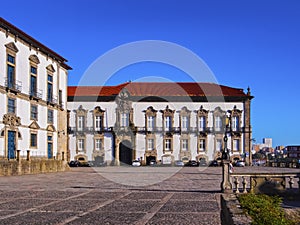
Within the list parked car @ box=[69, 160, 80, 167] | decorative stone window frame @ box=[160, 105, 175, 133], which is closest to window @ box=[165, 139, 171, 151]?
decorative stone window frame @ box=[160, 105, 175, 133]

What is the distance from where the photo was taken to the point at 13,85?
34375 millimetres

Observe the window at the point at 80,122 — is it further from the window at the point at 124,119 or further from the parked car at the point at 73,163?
the parked car at the point at 73,163

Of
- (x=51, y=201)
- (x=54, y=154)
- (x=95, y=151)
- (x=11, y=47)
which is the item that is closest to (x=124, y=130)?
(x=95, y=151)

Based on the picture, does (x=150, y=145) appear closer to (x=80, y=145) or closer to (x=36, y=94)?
(x=80, y=145)

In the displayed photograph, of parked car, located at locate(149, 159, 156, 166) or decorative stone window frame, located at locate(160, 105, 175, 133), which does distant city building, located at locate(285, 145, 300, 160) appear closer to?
decorative stone window frame, located at locate(160, 105, 175, 133)

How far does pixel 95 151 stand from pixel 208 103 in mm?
17461

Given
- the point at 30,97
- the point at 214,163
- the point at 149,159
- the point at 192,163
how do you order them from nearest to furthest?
the point at 30,97
the point at 214,163
the point at 192,163
the point at 149,159

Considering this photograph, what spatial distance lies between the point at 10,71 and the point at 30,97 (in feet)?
12.2

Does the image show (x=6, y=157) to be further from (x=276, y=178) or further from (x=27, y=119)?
(x=276, y=178)

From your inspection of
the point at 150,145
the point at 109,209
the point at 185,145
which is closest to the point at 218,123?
the point at 185,145

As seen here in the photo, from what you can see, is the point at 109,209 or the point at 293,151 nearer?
the point at 109,209

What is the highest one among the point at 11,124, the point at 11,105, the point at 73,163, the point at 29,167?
the point at 11,105

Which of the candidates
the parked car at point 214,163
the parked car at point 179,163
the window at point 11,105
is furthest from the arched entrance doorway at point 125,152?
the window at point 11,105

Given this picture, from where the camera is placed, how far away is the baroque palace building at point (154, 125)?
6356 centimetres
